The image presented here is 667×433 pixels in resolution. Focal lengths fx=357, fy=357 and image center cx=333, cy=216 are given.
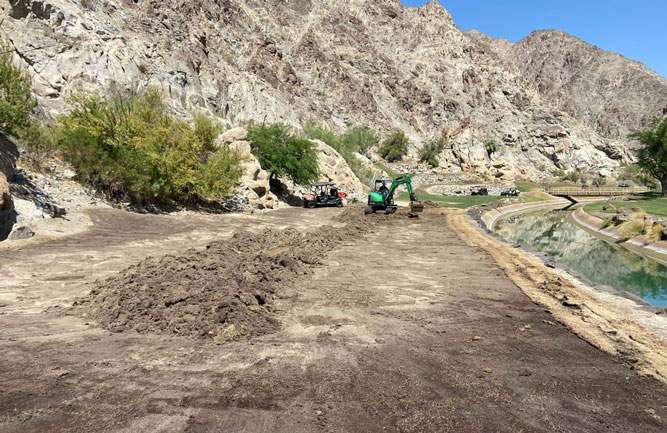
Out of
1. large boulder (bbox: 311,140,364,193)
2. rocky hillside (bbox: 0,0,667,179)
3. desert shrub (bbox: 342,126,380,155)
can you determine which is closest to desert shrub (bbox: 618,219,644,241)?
large boulder (bbox: 311,140,364,193)

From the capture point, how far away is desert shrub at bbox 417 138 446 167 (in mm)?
94613

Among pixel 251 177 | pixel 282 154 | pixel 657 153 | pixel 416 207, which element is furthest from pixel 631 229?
pixel 657 153

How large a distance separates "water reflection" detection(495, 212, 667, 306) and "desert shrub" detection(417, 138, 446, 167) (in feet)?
197

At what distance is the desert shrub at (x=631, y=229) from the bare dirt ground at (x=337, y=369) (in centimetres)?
1711

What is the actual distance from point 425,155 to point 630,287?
86.7 m

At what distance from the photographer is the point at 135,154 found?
21875 millimetres

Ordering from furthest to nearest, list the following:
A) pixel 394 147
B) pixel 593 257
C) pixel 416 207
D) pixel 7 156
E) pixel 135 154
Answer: pixel 394 147
pixel 416 207
pixel 135 154
pixel 593 257
pixel 7 156

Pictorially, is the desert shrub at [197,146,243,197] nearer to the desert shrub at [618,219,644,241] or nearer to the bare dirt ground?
the bare dirt ground

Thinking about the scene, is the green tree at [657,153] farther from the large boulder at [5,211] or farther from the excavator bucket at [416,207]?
the large boulder at [5,211]

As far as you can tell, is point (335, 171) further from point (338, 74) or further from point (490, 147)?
point (490, 147)

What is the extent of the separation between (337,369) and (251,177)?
28626 mm

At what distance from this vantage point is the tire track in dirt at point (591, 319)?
226 inches

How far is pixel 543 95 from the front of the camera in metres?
166

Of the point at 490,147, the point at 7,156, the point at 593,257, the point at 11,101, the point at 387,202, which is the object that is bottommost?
the point at 593,257
